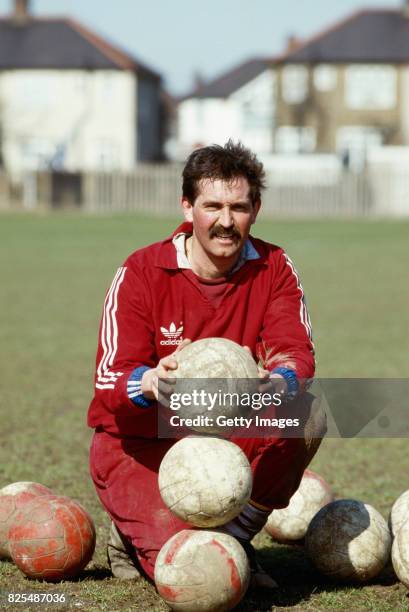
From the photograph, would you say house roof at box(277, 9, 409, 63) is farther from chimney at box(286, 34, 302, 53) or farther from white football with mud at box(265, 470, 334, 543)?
white football with mud at box(265, 470, 334, 543)

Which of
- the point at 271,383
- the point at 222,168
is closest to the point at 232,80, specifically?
the point at 222,168

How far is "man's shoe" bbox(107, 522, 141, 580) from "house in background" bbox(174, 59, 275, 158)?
70.6 meters

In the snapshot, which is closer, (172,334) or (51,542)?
(51,542)

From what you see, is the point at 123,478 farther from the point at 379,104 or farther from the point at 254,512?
the point at 379,104

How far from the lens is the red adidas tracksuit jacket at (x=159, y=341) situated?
5750 millimetres

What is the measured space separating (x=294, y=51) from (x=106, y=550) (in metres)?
72.8

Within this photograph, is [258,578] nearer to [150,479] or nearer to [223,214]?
[150,479]

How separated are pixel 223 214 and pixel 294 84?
72702mm

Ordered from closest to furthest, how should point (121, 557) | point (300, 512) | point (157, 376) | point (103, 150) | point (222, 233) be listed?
point (157, 376)
point (222, 233)
point (121, 557)
point (300, 512)
point (103, 150)

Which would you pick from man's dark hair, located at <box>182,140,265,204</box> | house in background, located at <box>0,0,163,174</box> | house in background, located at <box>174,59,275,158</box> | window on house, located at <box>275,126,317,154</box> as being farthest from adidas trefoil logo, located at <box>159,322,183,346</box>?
window on house, located at <box>275,126,317,154</box>

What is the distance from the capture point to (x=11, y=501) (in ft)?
20.5

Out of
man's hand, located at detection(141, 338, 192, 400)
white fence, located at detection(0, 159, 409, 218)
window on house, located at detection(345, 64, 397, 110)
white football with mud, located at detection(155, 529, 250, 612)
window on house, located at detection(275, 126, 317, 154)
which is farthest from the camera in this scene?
window on house, located at detection(275, 126, 317, 154)

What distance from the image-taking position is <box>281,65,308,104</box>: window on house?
76.1 metres

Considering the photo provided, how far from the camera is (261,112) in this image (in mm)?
80312
